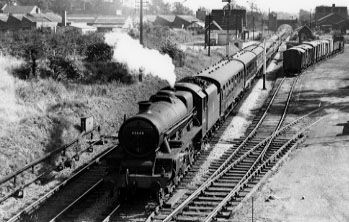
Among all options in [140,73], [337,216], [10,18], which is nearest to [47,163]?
[337,216]

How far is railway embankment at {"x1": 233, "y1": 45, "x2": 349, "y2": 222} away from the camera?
1464cm

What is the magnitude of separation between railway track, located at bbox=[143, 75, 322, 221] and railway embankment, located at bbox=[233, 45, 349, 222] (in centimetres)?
59

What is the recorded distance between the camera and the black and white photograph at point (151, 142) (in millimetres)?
14922

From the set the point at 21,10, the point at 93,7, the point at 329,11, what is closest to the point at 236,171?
the point at 21,10

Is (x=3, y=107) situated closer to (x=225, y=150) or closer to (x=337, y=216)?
(x=225, y=150)

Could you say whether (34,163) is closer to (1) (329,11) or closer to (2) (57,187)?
(2) (57,187)

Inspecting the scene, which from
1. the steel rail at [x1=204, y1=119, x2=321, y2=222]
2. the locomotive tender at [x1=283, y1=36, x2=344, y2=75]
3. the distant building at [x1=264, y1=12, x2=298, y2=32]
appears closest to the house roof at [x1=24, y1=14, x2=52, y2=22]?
the locomotive tender at [x1=283, y1=36, x2=344, y2=75]

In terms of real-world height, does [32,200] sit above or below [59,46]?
below

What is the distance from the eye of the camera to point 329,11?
145000mm

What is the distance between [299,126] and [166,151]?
1417cm

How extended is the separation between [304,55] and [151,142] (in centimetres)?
3968

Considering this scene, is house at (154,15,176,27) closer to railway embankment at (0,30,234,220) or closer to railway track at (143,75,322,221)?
railway embankment at (0,30,234,220)

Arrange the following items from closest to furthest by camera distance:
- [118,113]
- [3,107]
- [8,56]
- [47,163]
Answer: [47,163] → [3,107] → [118,113] → [8,56]

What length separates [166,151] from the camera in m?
15.5
